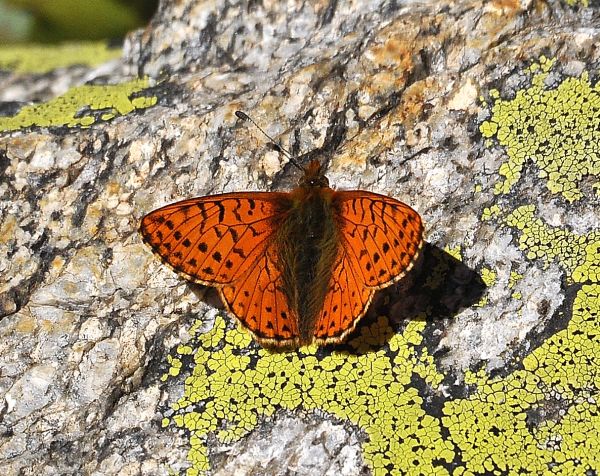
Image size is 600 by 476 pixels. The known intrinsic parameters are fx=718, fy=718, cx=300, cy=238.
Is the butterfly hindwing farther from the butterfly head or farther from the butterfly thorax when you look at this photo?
the butterfly head

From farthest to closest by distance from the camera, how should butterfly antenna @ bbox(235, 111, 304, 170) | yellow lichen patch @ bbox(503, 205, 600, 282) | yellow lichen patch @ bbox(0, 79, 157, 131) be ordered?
yellow lichen patch @ bbox(0, 79, 157, 131)
butterfly antenna @ bbox(235, 111, 304, 170)
yellow lichen patch @ bbox(503, 205, 600, 282)

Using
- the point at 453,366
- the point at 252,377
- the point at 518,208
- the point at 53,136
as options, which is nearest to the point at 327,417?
the point at 252,377

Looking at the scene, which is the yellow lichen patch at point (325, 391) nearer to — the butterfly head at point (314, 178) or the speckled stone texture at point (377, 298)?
the speckled stone texture at point (377, 298)

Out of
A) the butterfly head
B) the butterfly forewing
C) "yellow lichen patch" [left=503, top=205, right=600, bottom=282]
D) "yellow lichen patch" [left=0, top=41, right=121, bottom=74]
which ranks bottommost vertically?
"yellow lichen patch" [left=503, top=205, right=600, bottom=282]

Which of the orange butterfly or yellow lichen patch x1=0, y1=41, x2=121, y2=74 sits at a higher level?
yellow lichen patch x1=0, y1=41, x2=121, y2=74

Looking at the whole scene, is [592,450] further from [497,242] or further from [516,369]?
[497,242]

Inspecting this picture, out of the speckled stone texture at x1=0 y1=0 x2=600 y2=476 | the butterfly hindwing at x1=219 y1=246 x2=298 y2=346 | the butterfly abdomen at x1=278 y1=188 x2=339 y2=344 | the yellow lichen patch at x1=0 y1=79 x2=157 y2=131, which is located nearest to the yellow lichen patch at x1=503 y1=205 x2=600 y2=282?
the speckled stone texture at x1=0 y1=0 x2=600 y2=476

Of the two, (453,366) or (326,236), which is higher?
(326,236)

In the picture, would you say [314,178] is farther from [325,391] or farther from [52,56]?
[52,56]
